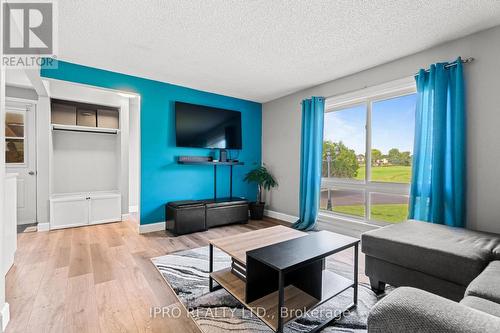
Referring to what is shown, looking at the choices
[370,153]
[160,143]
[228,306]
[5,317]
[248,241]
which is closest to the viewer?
[5,317]

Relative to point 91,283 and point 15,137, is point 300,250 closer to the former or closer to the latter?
point 91,283

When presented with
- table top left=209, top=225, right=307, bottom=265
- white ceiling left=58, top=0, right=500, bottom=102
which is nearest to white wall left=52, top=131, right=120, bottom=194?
white ceiling left=58, top=0, right=500, bottom=102

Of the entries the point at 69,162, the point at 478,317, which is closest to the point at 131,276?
the point at 478,317

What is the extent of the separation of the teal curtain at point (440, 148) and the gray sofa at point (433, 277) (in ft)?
1.25

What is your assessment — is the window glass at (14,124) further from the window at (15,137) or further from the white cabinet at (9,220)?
the white cabinet at (9,220)

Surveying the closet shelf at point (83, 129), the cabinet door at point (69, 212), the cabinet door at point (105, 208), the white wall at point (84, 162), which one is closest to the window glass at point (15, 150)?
the white wall at point (84, 162)

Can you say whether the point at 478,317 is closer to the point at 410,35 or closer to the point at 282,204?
the point at 410,35

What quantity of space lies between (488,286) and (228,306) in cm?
158

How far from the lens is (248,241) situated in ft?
6.42

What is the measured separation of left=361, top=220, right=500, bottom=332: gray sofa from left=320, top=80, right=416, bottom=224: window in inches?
39.6

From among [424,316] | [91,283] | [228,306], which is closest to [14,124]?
[91,283]

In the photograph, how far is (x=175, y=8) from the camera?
1973mm

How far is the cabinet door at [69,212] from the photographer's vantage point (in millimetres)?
3645

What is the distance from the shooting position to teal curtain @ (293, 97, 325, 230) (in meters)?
3.74
